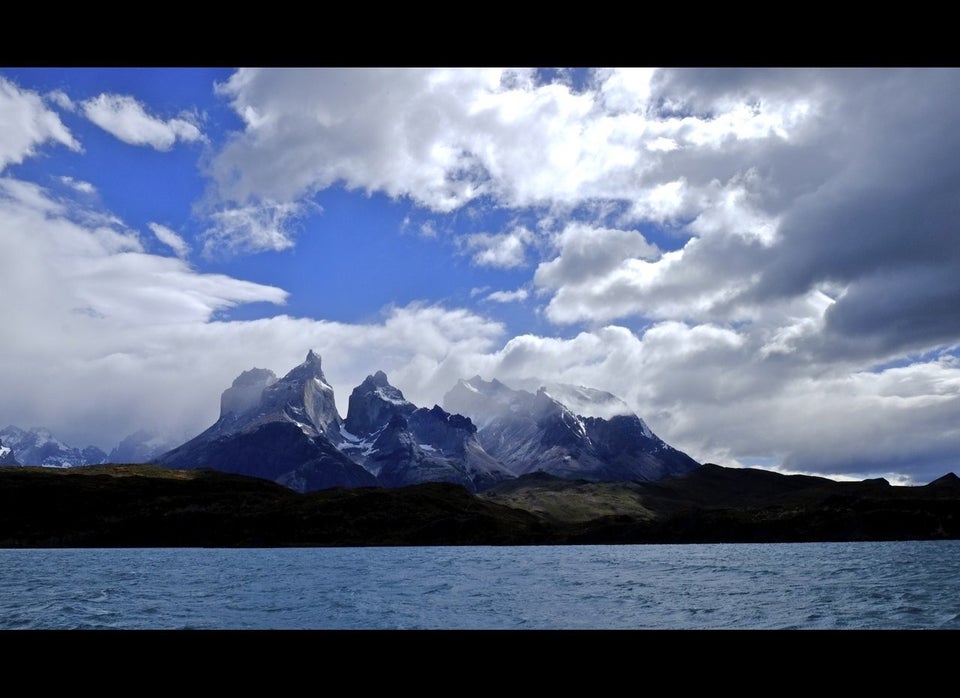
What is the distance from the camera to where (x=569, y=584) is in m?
93.4
